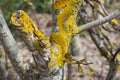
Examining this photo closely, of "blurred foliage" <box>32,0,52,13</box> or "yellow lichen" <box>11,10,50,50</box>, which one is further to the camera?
"blurred foliage" <box>32,0,52,13</box>

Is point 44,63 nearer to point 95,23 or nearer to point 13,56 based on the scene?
point 13,56

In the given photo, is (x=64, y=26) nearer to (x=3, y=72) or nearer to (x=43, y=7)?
(x=3, y=72)

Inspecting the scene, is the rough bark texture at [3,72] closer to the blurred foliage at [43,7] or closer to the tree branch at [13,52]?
the tree branch at [13,52]

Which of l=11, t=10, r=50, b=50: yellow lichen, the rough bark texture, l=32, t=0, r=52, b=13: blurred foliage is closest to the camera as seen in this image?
l=11, t=10, r=50, b=50: yellow lichen

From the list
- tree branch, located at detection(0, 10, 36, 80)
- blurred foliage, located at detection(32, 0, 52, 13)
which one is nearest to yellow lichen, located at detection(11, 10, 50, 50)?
tree branch, located at detection(0, 10, 36, 80)

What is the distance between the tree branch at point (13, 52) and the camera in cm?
135

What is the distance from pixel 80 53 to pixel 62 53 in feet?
6.25

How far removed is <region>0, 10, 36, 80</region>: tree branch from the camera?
4.42 ft

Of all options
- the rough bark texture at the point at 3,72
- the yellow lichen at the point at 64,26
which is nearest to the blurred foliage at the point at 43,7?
the rough bark texture at the point at 3,72

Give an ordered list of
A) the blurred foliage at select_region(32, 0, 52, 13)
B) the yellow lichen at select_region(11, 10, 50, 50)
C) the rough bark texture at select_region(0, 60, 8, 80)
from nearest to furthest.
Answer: the yellow lichen at select_region(11, 10, 50, 50) < the rough bark texture at select_region(0, 60, 8, 80) < the blurred foliage at select_region(32, 0, 52, 13)

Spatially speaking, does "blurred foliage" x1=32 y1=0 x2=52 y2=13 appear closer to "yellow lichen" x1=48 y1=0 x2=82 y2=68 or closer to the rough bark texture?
the rough bark texture

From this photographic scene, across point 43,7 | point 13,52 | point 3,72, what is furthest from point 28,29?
point 43,7

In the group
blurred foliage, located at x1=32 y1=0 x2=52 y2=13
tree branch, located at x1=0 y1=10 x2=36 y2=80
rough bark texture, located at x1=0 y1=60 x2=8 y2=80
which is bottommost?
blurred foliage, located at x1=32 y1=0 x2=52 y2=13

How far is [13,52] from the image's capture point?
140 centimetres
